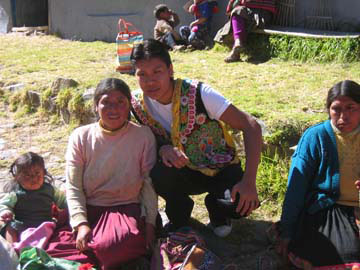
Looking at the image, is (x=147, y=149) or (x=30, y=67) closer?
(x=147, y=149)

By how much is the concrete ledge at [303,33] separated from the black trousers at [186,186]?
367cm

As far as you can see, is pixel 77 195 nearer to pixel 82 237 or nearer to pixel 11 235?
pixel 82 237

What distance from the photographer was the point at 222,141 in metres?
3.08

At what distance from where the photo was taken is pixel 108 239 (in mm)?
Result: 2689

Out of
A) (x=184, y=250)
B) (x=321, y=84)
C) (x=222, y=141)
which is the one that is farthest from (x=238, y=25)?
(x=184, y=250)

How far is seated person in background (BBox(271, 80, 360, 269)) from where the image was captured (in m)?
2.59

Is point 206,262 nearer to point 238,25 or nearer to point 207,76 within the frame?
point 207,76

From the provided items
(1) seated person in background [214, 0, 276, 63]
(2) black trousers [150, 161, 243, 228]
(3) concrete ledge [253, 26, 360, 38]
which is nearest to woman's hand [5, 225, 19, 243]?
(2) black trousers [150, 161, 243, 228]

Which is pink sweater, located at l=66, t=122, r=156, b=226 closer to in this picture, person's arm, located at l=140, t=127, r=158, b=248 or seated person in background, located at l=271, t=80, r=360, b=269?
person's arm, located at l=140, t=127, r=158, b=248

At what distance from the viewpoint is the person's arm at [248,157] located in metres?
2.69

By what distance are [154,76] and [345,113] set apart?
1.07 m

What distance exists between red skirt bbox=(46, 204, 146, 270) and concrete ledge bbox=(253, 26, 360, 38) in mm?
4178

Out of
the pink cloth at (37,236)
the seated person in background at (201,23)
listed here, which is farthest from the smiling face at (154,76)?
the seated person in background at (201,23)

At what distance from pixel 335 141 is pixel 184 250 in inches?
40.0
